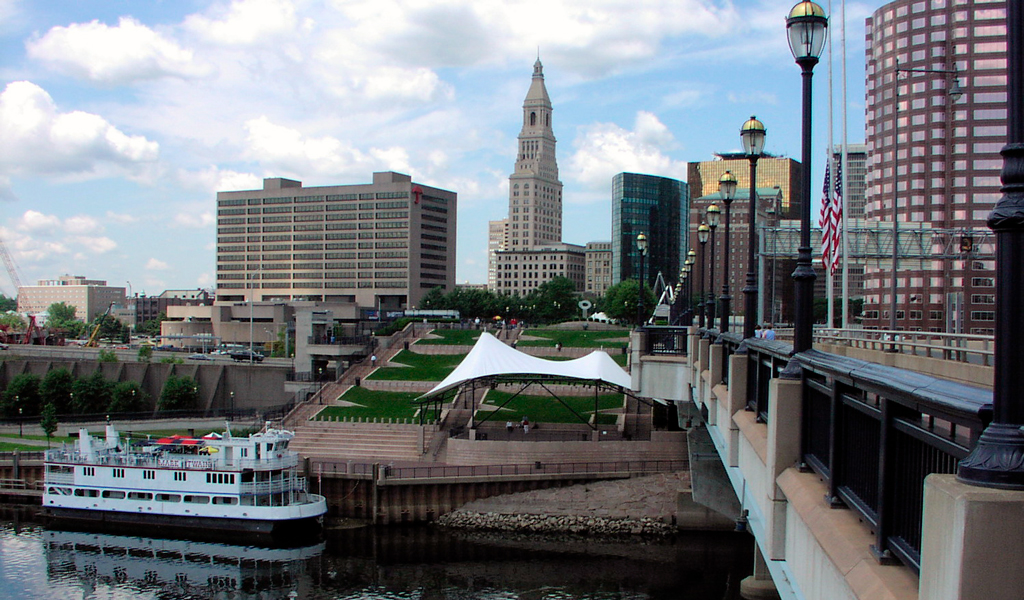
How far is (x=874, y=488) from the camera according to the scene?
5.83 m

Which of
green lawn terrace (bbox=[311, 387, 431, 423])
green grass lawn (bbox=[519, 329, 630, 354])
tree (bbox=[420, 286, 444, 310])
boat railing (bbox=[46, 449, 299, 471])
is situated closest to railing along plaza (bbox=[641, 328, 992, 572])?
boat railing (bbox=[46, 449, 299, 471])

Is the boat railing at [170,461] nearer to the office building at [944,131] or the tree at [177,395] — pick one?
the tree at [177,395]

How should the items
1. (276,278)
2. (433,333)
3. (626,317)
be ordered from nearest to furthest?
(433,333) → (626,317) → (276,278)

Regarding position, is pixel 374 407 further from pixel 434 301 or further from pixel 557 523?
pixel 434 301

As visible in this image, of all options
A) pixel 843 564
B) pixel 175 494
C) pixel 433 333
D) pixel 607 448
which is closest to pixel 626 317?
pixel 433 333

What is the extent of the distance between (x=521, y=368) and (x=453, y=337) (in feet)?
109

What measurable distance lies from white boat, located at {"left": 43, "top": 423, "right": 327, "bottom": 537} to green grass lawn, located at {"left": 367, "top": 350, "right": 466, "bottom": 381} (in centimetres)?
2086

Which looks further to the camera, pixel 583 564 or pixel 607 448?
pixel 607 448

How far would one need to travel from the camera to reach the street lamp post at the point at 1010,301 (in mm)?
3779

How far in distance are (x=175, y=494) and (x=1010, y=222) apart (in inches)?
1732

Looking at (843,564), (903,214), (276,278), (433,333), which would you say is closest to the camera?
(843,564)

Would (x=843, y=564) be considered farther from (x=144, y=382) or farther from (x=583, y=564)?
(x=144, y=382)

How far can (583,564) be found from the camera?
115 ft

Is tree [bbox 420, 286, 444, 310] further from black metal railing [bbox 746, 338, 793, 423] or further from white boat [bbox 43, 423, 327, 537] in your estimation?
black metal railing [bbox 746, 338, 793, 423]
